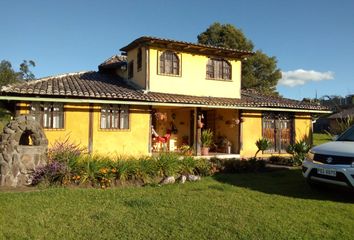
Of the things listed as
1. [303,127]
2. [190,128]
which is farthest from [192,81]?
[303,127]

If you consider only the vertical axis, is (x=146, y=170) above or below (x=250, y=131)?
below

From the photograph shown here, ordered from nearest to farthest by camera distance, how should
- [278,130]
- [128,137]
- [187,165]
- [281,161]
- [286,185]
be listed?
[286,185]
[187,165]
[128,137]
[281,161]
[278,130]

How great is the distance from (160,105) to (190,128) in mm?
4117

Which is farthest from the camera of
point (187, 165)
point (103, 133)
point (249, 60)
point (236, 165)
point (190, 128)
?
point (249, 60)

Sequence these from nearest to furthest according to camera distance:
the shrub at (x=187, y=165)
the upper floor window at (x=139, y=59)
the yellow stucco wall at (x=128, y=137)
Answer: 1. the shrub at (x=187, y=165)
2. the yellow stucco wall at (x=128, y=137)
3. the upper floor window at (x=139, y=59)

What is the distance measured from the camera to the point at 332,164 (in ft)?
26.9

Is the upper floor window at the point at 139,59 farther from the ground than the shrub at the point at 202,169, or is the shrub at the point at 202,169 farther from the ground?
the upper floor window at the point at 139,59

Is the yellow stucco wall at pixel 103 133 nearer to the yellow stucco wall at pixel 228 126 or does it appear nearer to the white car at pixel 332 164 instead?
the yellow stucco wall at pixel 228 126

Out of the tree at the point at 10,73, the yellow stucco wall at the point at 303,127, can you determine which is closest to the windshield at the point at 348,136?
the yellow stucco wall at the point at 303,127

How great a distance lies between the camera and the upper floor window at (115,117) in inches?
557

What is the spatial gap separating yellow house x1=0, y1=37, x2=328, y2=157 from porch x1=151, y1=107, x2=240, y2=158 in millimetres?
51

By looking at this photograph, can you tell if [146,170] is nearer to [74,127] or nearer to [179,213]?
[179,213]

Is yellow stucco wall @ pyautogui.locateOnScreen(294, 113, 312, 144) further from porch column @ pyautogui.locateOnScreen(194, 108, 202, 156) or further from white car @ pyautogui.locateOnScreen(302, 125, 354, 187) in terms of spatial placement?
white car @ pyautogui.locateOnScreen(302, 125, 354, 187)

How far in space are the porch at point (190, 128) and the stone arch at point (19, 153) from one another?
278 inches
